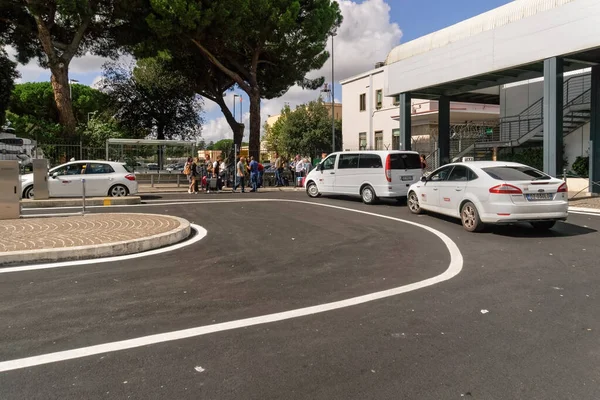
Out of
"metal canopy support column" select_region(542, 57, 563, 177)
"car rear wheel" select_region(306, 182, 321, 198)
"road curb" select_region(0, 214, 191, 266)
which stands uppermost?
"metal canopy support column" select_region(542, 57, 563, 177)

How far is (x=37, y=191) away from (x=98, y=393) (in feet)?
45.7

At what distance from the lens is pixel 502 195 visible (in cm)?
910

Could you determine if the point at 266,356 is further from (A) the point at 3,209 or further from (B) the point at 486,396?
(A) the point at 3,209

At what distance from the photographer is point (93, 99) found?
53.8 metres

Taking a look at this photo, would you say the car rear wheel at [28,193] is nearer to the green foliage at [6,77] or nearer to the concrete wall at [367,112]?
the green foliage at [6,77]

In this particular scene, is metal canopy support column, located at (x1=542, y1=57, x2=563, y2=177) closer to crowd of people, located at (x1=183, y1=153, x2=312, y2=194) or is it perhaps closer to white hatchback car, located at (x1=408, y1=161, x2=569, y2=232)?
white hatchback car, located at (x1=408, y1=161, x2=569, y2=232)

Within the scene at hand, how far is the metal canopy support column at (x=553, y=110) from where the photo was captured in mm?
16094

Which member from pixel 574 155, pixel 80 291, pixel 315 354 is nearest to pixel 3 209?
pixel 80 291

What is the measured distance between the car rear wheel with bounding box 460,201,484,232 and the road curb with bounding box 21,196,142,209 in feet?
37.0

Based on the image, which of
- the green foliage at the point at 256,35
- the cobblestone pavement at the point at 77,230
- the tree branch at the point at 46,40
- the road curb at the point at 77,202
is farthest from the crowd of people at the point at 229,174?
the cobblestone pavement at the point at 77,230

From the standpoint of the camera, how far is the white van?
1535cm

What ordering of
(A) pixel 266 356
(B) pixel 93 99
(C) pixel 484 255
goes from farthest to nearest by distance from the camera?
1. (B) pixel 93 99
2. (C) pixel 484 255
3. (A) pixel 266 356

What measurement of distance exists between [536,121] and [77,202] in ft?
69.8

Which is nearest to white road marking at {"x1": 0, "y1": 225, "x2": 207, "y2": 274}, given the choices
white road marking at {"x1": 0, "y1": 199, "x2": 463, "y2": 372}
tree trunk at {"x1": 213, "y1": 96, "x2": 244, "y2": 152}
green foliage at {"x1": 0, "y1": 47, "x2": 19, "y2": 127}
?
white road marking at {"x1": 0, "y1": 199, "x2": 463, "y2": 372}
